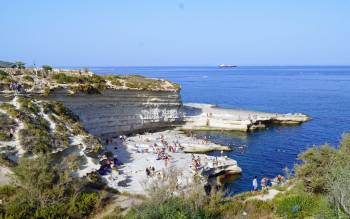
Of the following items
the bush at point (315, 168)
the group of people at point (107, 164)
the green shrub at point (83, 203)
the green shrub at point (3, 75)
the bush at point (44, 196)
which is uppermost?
the green shrub at point (3, 75)

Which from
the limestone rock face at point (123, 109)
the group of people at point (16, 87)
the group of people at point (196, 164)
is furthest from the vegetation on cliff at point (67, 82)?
the group of people at point (196, 164)

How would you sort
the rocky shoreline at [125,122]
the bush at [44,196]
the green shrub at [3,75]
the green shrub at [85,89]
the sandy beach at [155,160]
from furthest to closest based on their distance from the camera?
the green shrub at [85,89] < the green shrub at [3,75] < the rocky shoreline at [125,122] < the sandy beach at [155,160] < the bush at [44,196]

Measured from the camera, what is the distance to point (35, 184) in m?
22.9

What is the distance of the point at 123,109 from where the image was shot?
5194 cm

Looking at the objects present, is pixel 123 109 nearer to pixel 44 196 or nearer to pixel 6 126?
pixel 6 126

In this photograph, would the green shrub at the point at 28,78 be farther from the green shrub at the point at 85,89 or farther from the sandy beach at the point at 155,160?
the sandy beach at the point at 155,160

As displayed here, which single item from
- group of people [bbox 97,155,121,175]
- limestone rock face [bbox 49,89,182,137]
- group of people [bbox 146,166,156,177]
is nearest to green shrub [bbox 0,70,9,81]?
limestone rock face [bbox 49,89,182,137]

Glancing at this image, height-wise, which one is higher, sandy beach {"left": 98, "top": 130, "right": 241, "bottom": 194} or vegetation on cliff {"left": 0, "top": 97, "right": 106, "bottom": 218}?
vegetation on cliff {"left": 0, "top": 97, "right": 106, "bottom": 218}

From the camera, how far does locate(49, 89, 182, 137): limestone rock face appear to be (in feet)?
151

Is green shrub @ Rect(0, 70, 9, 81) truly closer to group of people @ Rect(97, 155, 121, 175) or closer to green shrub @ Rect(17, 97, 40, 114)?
green shrub @ Rect(17, 97, 40, 114)

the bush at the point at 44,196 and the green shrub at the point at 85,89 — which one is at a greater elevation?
the green shrub at the point at 85,89

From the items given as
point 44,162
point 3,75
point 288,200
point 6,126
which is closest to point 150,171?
point 44,162

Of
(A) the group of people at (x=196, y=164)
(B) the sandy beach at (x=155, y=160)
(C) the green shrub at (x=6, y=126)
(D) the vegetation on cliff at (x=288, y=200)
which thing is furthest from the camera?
(A) the group of people at (x=196, y=164)

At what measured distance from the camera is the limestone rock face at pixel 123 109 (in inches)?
1817
